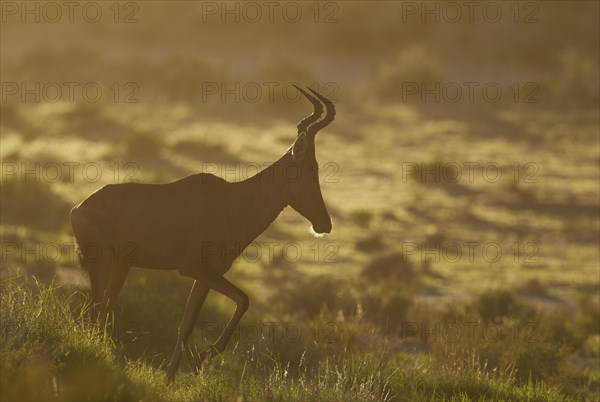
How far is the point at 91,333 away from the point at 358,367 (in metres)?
2.69

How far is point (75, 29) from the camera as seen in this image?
220 ft

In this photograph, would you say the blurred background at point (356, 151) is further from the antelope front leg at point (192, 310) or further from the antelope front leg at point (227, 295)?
the antelope front leg at point (227, 295)

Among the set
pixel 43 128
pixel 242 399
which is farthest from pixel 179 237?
pixel 43 128

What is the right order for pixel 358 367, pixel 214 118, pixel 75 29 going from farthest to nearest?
pixel 75 29, pixel 214 118, pixel 358 367

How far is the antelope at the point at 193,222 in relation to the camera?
1127 centimetres

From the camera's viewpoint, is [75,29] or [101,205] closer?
[101,205]

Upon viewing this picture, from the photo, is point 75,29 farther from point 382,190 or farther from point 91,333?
point 91,333

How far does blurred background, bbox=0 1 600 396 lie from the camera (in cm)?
1967

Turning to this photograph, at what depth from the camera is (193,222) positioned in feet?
37.4

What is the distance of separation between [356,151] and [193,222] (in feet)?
87.0

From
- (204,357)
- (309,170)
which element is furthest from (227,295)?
(309,170)

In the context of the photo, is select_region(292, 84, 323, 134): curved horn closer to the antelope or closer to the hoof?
the antelope

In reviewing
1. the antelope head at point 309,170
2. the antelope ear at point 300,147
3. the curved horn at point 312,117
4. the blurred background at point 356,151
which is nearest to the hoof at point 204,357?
the antelope head at point 309,170

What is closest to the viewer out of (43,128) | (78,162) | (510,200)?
(510,200)
